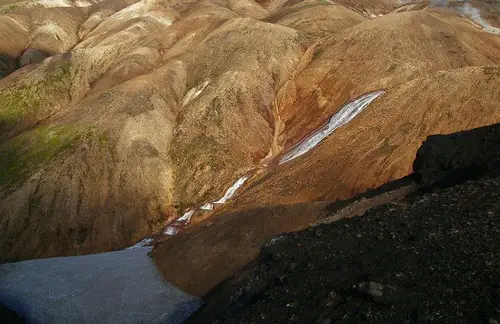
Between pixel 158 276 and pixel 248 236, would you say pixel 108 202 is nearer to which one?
pixel 158 276

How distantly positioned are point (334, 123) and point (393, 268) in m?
34.9

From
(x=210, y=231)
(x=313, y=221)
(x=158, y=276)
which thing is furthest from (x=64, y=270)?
(x=313, y=221)

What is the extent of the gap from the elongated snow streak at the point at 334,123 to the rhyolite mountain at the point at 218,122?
4.42 ft

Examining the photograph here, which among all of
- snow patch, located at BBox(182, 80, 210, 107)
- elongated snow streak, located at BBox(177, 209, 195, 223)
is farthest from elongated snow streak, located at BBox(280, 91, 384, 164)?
snow patch, located at BBox(182, 80, 210, 107)

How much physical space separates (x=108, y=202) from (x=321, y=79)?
2641cm

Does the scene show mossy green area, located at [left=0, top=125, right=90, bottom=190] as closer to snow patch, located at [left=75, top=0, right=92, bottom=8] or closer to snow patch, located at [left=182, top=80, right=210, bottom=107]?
snow patch, located at [left=182, top=80, right=210, bottom=107]

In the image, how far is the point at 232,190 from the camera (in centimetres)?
4553

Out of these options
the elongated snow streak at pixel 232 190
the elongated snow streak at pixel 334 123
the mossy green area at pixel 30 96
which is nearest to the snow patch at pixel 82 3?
the mossy green area at pixel 30 96

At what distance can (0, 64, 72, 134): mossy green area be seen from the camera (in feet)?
189

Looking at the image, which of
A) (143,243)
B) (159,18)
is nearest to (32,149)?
(143,243)

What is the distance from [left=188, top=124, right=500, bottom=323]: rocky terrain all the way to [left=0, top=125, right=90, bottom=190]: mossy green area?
31.4 m

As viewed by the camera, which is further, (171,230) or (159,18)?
(159,18)

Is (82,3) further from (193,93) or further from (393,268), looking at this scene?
(393,268)

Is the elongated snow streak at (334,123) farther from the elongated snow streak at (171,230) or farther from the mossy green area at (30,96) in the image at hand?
the mossy green area at (30,96)
